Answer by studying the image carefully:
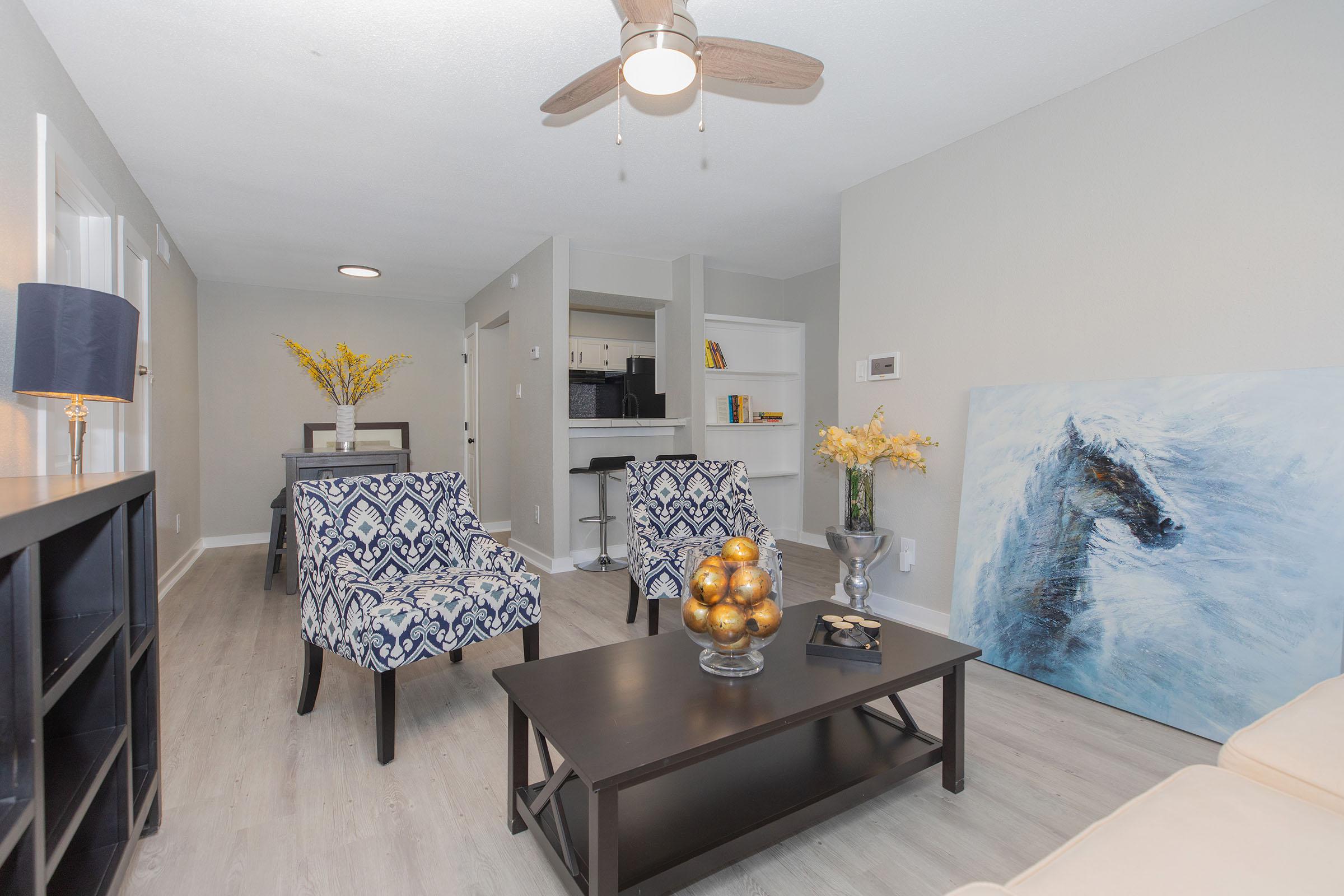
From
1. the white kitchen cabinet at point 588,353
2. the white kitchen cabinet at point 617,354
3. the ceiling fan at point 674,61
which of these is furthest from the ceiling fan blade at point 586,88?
the white kitchen cabinet at point 617,354

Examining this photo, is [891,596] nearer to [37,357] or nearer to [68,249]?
[37,357]

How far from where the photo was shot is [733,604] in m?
1.57

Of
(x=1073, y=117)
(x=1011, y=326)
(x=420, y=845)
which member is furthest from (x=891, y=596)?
(x=420, y=845)

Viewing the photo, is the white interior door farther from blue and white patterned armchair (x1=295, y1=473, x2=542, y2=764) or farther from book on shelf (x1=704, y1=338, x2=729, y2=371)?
blue and white patterned armchair (x1=295, y1=473, x2=542, y2=764)

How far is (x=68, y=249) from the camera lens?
8.95 feet

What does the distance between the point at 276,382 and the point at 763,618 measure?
601cm

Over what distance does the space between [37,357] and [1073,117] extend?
11.8ft

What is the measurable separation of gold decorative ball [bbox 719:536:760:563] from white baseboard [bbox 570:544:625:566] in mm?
3367

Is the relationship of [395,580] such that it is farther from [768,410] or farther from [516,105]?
[768,410]

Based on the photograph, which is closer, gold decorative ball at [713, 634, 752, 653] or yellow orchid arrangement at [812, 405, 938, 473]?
gold decorative ball at [713, 634, 752, 653]

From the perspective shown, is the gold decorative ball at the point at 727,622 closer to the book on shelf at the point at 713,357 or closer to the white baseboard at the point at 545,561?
the white baseboard at the point at 545,561

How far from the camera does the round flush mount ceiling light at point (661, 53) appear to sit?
1.61 metres

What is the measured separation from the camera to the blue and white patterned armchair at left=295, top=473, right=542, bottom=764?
2025 millimetres

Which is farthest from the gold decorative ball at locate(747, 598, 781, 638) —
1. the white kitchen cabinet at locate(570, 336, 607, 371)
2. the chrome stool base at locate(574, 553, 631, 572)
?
the white kitchen cabinet at locate(570, 336, 607, 371)
